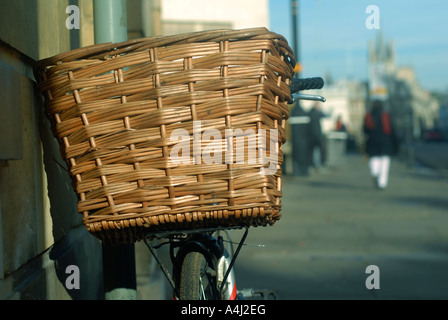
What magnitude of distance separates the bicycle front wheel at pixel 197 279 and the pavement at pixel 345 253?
300 millimetres

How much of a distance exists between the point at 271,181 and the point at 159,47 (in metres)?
0.53

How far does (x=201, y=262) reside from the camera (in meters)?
2.43

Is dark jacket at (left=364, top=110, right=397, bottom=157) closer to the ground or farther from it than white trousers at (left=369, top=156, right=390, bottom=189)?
farther from it

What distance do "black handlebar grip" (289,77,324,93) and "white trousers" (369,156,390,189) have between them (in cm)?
1035

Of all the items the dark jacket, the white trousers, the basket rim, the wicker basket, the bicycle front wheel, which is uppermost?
the basket rim

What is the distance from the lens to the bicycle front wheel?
231cm

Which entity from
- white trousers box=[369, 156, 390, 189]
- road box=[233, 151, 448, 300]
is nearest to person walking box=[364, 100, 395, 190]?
white trousers box=[369, 156, 390, 189]

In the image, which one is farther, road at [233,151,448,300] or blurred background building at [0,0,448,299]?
road at [233,151,448,300]

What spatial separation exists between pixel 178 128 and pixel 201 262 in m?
0.59

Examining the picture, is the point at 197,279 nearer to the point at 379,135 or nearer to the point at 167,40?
the point at 167,40

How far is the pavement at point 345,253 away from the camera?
4676 millimetres

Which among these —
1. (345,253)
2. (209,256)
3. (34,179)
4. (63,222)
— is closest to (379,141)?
(345,253)

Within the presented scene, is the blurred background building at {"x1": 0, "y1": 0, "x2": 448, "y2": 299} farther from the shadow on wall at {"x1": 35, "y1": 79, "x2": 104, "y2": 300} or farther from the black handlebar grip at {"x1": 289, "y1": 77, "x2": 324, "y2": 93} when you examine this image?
the black handlebar grip at {"x1": 289, "y1": 77, "x2": 324, "y2": 93}
